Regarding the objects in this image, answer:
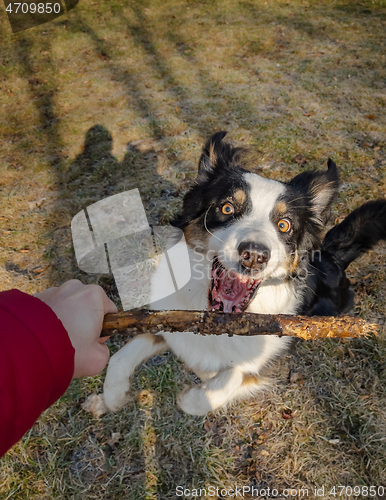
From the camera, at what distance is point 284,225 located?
9.87 ft

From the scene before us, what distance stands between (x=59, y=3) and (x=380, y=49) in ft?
33.3

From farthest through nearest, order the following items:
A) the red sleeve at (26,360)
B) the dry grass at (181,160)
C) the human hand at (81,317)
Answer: the dry grass at (181,160)
the human hand at (81,317)
the red sleeve at (26,360)

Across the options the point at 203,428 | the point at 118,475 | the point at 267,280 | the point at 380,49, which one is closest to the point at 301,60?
the point at 380,49

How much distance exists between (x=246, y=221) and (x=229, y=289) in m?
0.59

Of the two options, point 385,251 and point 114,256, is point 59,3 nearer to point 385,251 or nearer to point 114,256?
point 114,256

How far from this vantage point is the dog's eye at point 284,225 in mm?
2979

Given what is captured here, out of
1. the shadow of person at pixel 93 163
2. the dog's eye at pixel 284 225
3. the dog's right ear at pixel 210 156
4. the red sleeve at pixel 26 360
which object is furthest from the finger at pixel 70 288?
the shadow of person at pixel 93 163

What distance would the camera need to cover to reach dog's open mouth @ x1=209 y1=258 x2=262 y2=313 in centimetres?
273

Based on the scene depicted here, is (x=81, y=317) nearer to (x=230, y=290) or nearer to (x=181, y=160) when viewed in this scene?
(x=230, y=290)

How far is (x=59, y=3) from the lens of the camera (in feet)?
37.5

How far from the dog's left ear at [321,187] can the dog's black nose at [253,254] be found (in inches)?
44.1

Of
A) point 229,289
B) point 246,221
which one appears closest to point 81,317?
point 229,289

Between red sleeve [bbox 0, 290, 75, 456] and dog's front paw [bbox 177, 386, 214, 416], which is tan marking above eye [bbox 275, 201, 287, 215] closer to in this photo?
dog's front paw [bbox 177, 386, 214, 416]

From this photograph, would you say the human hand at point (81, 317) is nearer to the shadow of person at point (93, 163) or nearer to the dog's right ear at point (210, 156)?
the dog's right ear at point (210, 156)
